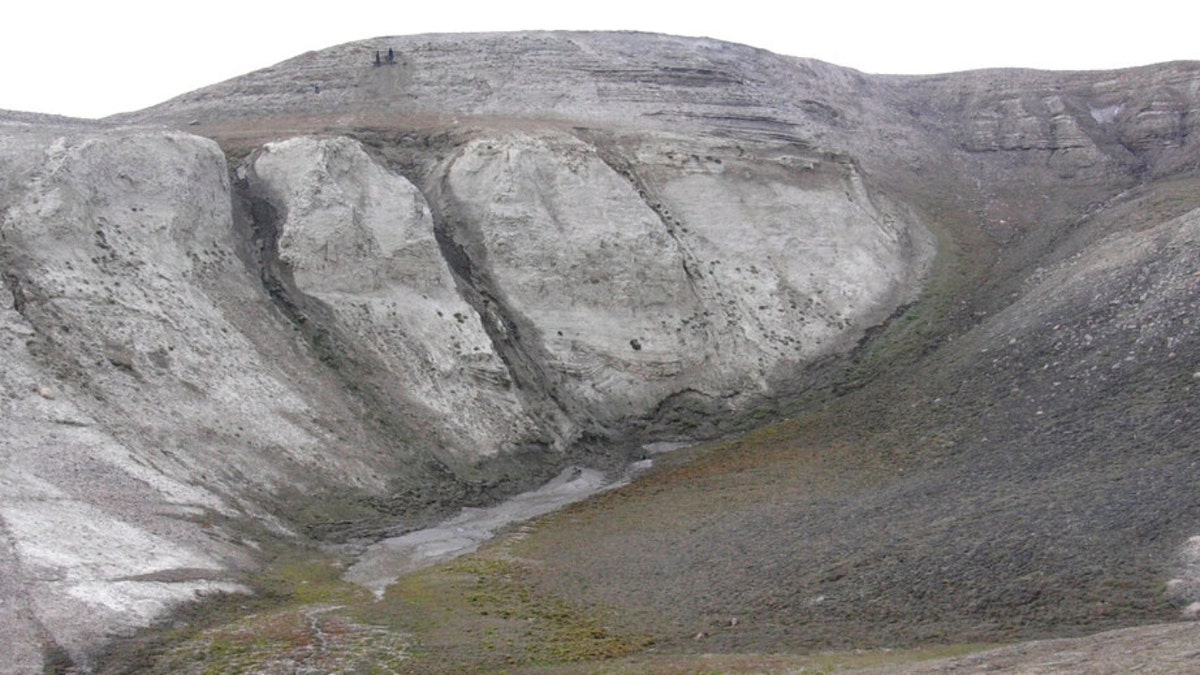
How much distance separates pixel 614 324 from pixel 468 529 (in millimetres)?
12252

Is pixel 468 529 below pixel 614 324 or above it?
below

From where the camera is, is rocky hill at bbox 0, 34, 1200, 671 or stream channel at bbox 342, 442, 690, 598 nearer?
rocky hill at bbox 0, 34, 1200, 671

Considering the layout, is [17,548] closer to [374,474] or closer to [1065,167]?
[374,474]

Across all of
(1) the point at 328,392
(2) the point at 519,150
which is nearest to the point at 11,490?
(1) the point at 328,392

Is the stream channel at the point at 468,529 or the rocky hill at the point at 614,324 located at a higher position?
the rocky hill at the point at 614,324

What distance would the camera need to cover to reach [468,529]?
2753cm

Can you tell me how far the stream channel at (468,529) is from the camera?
78.5 feet

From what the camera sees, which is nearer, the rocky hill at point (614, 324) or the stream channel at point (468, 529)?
the rocky hill at point (614, 324)

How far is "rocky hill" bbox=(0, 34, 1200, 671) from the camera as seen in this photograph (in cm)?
1956

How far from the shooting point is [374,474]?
1129 inches

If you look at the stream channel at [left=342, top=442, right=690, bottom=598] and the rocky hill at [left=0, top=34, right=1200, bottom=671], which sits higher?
the rocky hill at [left=0, top=34, right=1200, bottom=671]

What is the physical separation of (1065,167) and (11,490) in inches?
1868

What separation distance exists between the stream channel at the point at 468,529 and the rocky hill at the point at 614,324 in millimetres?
659

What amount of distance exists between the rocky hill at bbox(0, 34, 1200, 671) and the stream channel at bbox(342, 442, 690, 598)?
0.66 metres
